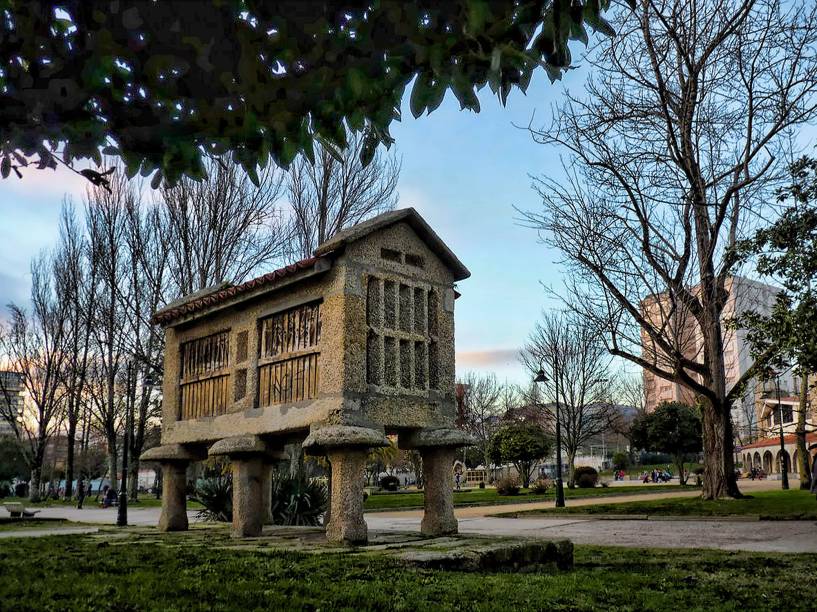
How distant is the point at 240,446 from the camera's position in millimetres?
9438

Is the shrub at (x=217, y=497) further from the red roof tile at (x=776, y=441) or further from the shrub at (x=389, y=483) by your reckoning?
the red roof tile at (x=776, y=441)

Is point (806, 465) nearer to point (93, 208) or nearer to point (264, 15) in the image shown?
point (93, 208)

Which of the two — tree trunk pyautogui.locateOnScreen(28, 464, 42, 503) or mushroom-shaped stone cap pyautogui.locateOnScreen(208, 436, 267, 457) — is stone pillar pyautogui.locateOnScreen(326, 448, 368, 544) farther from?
tree trunk pyautogui.locateOnScreen(28, 464, 42, 503)

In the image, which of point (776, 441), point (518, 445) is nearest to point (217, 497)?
point (518, 445)

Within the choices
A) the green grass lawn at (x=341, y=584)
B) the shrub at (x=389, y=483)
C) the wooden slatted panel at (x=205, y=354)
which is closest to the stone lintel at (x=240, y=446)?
the wooden slatted panel at (x=205, y=354)

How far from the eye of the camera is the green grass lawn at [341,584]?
204 inches

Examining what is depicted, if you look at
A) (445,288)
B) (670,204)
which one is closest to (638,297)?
(670,204)

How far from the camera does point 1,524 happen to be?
19828 millimetres

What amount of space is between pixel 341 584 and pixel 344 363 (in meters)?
3.05

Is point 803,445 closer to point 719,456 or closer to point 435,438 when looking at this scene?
point 719,456

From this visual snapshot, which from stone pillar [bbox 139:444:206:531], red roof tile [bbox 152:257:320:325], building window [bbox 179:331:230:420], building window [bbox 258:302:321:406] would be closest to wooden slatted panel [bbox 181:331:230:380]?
building window [bbox 179:331:230:420]

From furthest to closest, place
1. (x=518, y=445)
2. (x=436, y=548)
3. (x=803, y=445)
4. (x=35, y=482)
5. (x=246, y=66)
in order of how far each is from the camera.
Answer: (x=35, y=482)
(x=518, y=445)
(x=803, y=445)
(x=436, y=548)
(x=246, y=66)

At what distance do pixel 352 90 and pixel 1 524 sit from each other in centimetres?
2073

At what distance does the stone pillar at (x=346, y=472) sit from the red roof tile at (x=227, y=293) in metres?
2.06
